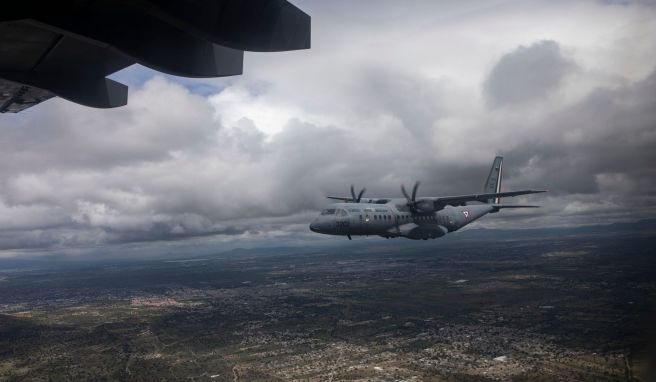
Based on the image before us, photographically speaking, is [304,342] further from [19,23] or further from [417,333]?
[19,23]

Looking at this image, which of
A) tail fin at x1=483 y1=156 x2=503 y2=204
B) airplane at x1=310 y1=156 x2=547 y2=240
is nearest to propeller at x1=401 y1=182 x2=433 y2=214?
airplane at x1=310 y1=156 x2=547 y2=240

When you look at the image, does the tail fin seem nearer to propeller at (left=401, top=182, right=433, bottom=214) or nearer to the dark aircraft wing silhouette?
propeller at (left=401, top=182, right=433, bottom=214)

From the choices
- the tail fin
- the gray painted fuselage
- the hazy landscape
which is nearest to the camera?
the gray painted fuselage

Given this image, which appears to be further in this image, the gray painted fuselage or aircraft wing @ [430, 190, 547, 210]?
aircraft wing @ [430, 190, 547, 210]

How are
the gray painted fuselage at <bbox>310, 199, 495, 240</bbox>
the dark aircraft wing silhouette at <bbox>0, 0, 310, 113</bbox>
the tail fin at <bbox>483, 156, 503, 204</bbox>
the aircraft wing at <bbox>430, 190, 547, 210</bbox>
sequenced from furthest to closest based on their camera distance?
the tail fin at <bbox>483, 156, 503, 204</bbox>, the aircraft wing at <bbox>430, 190, 547, 210</bbox>, the gray painted fuselage at <bbox>310, 199, 495, 240</bbox>, the dark aircraft wing silhouette at <bbox>0, 0, 310, 113</bbox>

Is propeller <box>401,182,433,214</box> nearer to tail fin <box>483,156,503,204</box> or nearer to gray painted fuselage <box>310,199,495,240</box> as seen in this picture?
gray painted fuselage <box>310,199,495,240</box>

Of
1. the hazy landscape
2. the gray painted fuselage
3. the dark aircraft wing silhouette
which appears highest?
the dark aircraft wing silhouette

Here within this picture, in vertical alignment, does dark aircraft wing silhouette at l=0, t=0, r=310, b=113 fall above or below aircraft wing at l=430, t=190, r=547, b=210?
above
